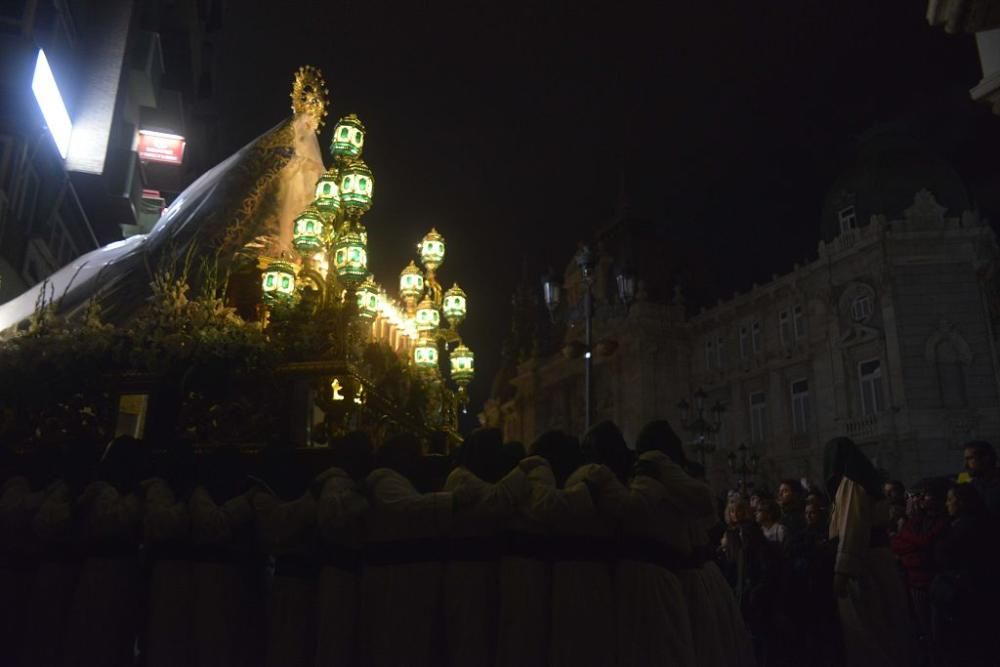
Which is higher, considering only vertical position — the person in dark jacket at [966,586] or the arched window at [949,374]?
the arched window at [949,374]

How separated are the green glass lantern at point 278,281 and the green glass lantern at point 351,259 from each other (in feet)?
2.17

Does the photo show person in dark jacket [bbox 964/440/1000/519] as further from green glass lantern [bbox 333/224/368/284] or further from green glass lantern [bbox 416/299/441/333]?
green glass lantern [bbox 416/299/441/333]

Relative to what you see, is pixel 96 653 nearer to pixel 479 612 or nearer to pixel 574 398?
pixel 479 612

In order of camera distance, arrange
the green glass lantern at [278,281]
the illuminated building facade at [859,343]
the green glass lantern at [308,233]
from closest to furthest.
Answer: the green glass lantern at [278,281]
the green glass lantern at [308,233]
the illuminated building facade at [859,343]

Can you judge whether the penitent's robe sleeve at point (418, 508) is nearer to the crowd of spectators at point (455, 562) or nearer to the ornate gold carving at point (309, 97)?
the crowd of spectators at point (455, 562)

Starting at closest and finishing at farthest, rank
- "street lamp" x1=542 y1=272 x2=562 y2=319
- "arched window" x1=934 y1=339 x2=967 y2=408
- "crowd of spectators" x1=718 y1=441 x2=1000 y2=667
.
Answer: "crowd of spectators" x1=718 y1=441 x2=1000 y2=667 < "street lamp" x1=542 y1=272 x2=562 y2=319 < "arched window" x1=934 y1=339 x2=967 y2=408

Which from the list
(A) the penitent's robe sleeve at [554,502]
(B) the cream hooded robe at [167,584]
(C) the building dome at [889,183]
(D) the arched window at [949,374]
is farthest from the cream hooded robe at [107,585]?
(C) the building dome at [889,183]

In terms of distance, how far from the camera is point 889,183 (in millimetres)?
30500

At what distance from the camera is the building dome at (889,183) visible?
29766 millimetres

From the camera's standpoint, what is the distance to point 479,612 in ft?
15.6

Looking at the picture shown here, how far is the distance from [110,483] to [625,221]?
42.7 m

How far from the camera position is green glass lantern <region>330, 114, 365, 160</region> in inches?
452

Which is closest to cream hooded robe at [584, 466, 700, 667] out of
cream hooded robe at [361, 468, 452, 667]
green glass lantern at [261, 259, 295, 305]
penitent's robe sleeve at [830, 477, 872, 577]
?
cream hooded robe at [361, 468, 452, 667]

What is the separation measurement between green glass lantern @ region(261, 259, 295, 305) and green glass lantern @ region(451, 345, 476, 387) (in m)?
6.98
